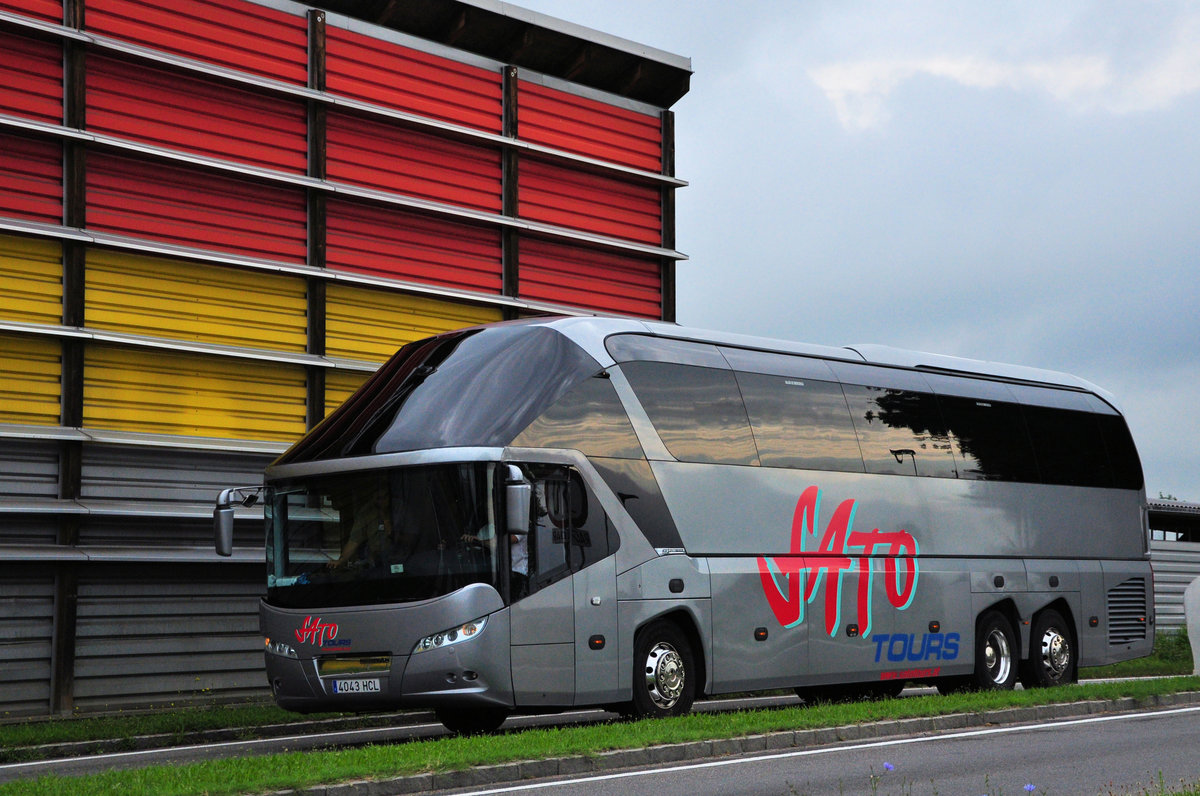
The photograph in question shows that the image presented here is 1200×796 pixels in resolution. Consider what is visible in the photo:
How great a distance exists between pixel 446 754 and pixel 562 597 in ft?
10.0

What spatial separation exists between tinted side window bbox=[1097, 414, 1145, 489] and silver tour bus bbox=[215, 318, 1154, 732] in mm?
2338

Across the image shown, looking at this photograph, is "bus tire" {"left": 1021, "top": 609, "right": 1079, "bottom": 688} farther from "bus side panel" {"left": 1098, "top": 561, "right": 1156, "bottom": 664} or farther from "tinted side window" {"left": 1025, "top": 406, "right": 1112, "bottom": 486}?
"tinted side window" {"left": 1025, "top": 406, "right": 1112, "bottom": 486}

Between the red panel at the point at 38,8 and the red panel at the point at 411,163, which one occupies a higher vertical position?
the red panel at the point at 38,8

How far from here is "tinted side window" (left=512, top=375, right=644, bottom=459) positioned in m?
13.6

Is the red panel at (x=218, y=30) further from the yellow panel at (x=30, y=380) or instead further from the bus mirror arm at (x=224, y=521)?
the bus mirror arm at (x=224, y=521)

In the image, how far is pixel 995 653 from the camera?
1870 cm

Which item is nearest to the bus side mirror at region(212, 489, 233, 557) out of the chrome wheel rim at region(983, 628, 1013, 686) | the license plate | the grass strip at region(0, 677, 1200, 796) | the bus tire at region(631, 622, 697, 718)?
the license plate

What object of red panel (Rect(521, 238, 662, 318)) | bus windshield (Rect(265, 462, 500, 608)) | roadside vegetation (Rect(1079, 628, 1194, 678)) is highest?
red panel (Rect(521, 238, 662, 318))

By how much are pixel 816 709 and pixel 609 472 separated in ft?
9.95

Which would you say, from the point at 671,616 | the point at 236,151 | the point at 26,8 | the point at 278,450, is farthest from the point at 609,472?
the point at 26,8

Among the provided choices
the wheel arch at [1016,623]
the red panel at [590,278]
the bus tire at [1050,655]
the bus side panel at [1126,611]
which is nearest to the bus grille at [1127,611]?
the bus side panel at [1126,611]

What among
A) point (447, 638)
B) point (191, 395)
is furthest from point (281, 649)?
point (191, 395)

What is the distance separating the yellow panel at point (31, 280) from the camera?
17.9 m

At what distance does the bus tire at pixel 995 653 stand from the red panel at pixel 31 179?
500 inches
